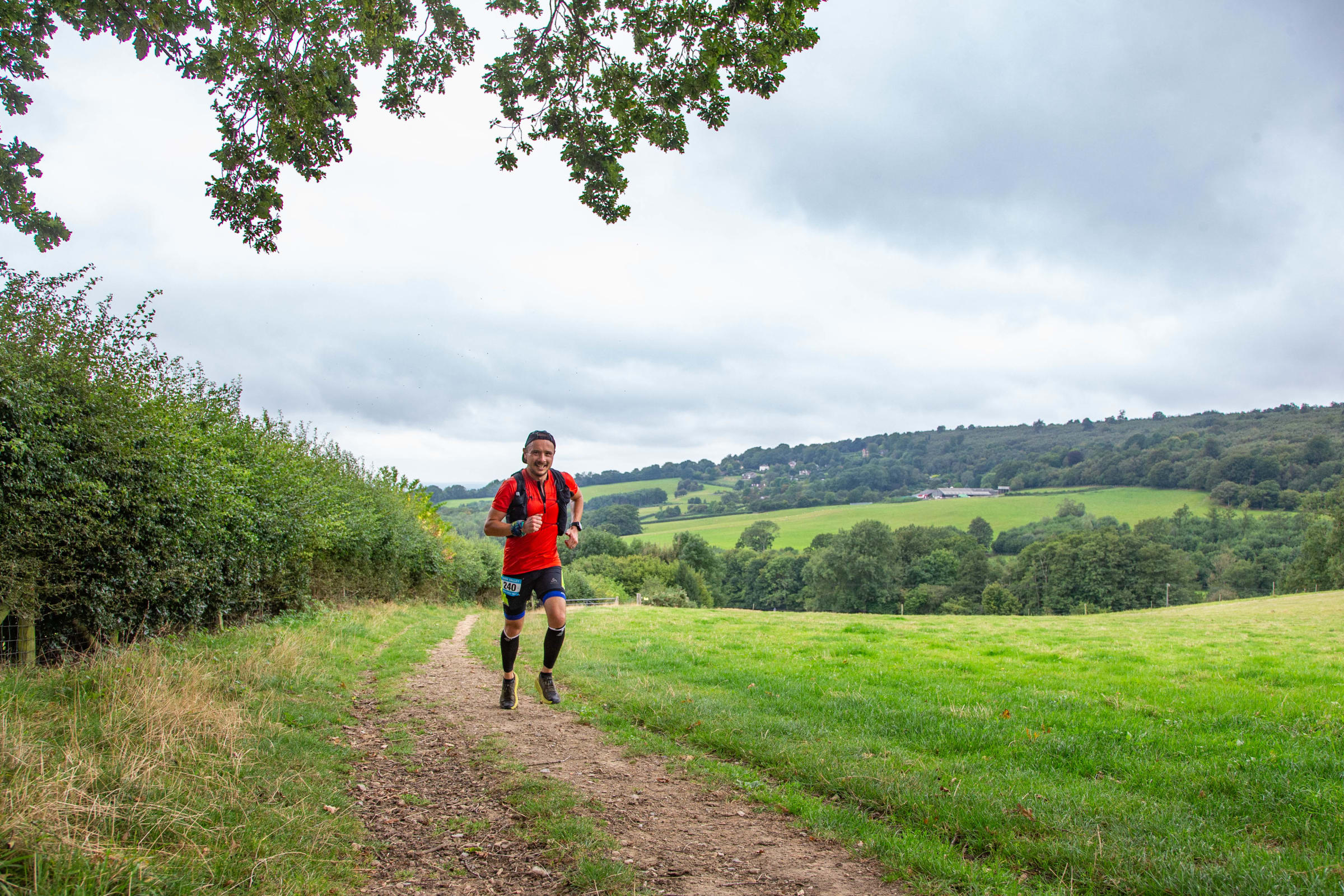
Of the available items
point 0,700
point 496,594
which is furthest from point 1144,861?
point 496,594

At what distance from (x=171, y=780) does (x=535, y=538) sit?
3.74 metres

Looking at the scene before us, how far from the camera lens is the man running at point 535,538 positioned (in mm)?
6992

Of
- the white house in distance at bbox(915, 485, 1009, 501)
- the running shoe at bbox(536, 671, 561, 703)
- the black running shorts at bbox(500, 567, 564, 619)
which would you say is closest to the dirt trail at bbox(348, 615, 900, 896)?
the running shoe at bbox(536, 671, 561, 703)

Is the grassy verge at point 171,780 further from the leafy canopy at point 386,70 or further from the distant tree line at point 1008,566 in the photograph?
the distant tree line at point 1008,566

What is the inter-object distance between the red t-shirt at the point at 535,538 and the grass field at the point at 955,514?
86.3 meters

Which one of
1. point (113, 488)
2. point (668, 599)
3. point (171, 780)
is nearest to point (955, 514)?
point (668, 599)

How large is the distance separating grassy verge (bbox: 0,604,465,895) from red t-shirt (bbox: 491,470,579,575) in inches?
89.6

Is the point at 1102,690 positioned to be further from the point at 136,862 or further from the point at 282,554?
the point at 282,554

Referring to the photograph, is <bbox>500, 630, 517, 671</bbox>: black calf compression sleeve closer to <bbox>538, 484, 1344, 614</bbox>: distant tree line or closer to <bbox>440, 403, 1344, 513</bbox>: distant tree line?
<bbox>538, 484, 1344, 614</bbox>: distant tree line

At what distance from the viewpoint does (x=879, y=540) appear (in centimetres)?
7600

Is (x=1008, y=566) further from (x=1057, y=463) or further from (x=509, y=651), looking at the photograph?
(x=509, y=651)

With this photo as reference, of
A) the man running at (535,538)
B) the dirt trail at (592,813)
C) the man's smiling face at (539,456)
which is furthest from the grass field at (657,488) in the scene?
the dirt trail at (592,813)

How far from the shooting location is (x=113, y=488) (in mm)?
8578

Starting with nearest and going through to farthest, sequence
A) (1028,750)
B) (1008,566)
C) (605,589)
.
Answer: (1028,750) < (605,589) < (1008,566)
